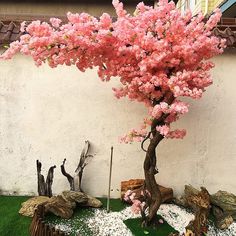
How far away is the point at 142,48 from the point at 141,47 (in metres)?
0.02

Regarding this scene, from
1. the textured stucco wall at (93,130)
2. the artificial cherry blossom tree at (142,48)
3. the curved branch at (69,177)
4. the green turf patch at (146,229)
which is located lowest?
the green turf patch at (146,229)

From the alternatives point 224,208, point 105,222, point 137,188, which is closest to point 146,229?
point 105,222

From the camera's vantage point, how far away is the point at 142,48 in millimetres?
4367

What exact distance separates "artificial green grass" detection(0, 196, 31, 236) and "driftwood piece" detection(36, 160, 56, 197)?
386 millimetres

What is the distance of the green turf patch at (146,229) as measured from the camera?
195 inches

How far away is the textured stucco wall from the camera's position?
5910 millimetres

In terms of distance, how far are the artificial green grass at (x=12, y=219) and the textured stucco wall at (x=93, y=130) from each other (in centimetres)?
33

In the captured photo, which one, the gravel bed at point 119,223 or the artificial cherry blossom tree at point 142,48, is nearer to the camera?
the artificial cherry blossom tree at point 142,48

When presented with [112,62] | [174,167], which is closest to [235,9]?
[174,167]

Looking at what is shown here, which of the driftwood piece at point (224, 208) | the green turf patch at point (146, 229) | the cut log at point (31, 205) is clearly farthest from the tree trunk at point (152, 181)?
the cut log at point (31, 205)

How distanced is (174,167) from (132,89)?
2.07 meters

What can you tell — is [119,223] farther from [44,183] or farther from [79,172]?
[44,183]

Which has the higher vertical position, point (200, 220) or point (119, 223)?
point (200, 220)

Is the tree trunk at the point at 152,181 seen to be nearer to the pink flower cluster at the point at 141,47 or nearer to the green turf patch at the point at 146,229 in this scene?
the green turf patch at the point at 146,229
